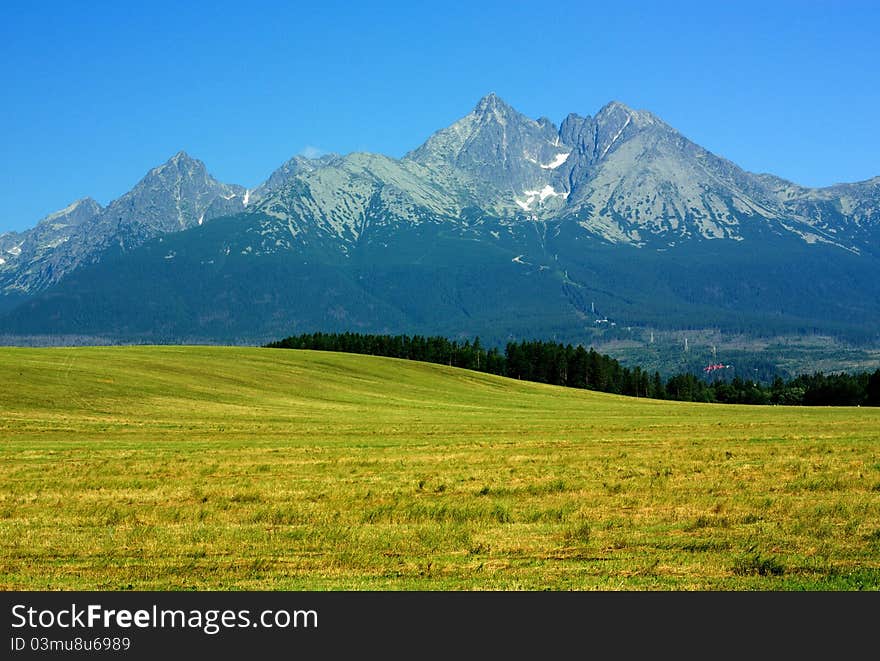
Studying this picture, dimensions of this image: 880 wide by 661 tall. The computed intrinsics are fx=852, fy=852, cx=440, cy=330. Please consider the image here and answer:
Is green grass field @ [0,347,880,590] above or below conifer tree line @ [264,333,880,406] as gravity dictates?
below

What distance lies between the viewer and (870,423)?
54.4 meters

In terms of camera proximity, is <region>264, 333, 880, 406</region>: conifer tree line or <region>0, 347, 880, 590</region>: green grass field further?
<region>264, 333, 880, 406</region>: conifer tree line

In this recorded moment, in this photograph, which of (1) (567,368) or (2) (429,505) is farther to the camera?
(1) (567,368)

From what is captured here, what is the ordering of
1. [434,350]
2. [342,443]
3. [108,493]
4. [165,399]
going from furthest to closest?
1. [434,350]
2. [165,399]
3. [342,443]
4. [108,493]

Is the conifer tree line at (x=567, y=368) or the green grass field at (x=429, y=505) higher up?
the conifer tree line at (x=567, y=368)

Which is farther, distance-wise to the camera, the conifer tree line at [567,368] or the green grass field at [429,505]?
the conifer tree line at [567,368]

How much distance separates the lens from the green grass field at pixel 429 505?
52.3ft

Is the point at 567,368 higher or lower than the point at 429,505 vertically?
higher

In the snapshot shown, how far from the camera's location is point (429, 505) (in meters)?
22.6

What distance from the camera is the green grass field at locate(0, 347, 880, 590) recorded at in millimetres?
15938
